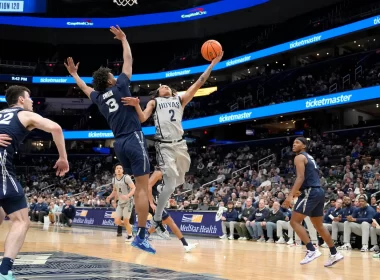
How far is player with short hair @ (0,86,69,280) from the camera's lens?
4.93 metres

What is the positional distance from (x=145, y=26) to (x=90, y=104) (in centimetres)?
926

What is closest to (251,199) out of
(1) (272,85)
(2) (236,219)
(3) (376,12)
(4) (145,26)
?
(2) (236,219)

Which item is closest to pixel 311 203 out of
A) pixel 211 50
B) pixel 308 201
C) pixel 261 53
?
pixel 308 201

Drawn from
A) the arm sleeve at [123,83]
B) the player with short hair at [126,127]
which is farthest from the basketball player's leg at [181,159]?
the arm sleeve at [123,83]

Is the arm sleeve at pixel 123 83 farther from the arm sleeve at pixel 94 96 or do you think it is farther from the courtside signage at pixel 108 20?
the courtside signage at pixel 108 20

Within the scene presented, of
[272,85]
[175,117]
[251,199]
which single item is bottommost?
[251,199]

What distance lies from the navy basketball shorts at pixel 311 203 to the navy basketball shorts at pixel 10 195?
5.02 meters

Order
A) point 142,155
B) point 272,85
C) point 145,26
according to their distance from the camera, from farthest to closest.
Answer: point 145,26
point 272,85
point 142,155

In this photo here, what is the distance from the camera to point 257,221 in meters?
16.4

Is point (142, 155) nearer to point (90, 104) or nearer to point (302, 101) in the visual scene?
point (302, 101)

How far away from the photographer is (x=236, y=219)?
17375mm

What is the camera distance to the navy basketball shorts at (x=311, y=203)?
28.3 ft

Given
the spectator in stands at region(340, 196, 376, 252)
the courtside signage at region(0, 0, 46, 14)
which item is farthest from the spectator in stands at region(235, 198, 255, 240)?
the courtside signage at region(0, 0, 46, 14)

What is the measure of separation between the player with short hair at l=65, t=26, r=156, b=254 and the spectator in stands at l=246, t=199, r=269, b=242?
31.9 feet
